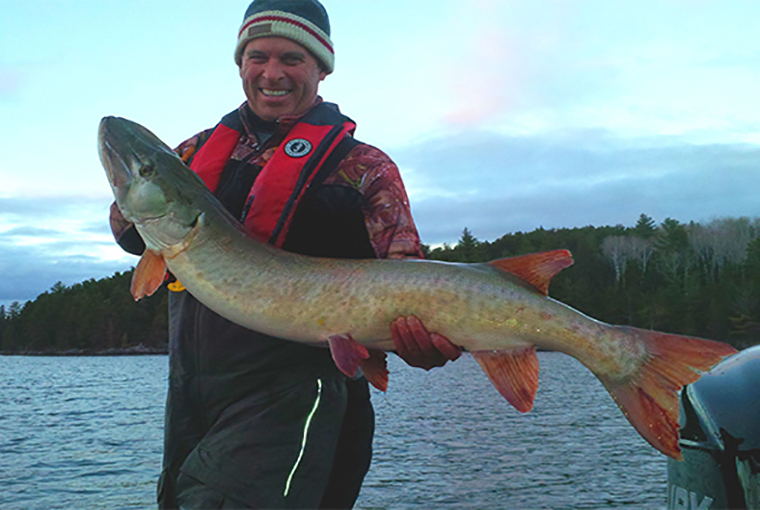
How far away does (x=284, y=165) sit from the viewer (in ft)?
11.5

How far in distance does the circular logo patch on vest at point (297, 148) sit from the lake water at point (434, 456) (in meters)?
14.2

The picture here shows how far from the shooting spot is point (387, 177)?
354cm

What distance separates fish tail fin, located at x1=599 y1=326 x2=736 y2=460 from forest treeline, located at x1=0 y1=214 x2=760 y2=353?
79278 mm

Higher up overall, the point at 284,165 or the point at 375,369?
the point at 284,165

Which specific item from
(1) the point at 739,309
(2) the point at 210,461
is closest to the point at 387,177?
(2) the point at 210,461

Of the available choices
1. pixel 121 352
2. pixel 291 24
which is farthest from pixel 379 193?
pixel 121 352

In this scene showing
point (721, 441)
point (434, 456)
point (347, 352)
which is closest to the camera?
point (347, 352)

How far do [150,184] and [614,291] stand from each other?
112 meters

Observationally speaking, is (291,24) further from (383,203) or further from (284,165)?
(383,203)

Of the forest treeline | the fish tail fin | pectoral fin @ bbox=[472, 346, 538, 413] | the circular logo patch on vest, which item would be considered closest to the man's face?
the circular logo patch on vest

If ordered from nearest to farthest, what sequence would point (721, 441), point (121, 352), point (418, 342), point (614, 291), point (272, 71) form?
point (418, 342)
point (272, 71)
point (721, 441)
point (614, 291)
point (121, 352)

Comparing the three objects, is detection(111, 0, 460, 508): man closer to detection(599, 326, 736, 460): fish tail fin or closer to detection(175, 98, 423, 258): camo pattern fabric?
detection(175, 98, 423, 258): camo pattern fabric

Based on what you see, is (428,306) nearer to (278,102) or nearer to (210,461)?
(210,461)

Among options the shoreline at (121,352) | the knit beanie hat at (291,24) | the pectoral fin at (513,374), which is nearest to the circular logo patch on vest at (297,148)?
the knit beanie hat at (291,24)
